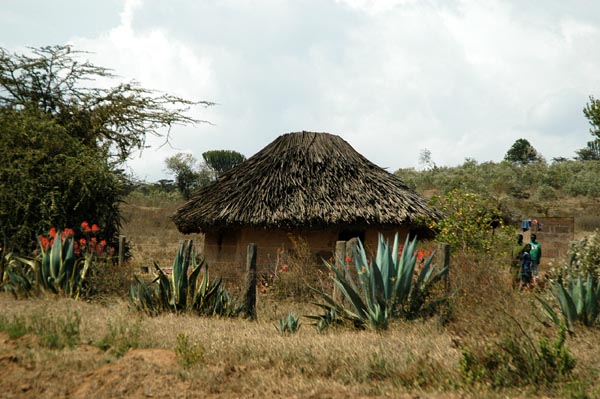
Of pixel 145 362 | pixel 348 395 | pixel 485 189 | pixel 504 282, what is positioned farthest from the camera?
pixel 485 189

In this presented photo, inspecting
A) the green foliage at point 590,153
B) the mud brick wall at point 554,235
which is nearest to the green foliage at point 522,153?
the green foliage at point 590,153

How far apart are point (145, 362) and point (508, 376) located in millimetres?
3490

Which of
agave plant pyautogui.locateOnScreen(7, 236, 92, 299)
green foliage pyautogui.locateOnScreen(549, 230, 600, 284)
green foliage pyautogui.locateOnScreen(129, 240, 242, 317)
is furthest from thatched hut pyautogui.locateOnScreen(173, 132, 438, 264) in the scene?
green foliage pyautogui.locateOnScreen(549, 230, 600, 284)

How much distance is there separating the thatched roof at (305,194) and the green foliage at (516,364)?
32.0 ft

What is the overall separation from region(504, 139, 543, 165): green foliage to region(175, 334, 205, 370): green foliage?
50.0 meters

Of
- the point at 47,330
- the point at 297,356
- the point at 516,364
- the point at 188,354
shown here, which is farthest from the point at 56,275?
the point at 516,364

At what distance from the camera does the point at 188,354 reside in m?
6.48

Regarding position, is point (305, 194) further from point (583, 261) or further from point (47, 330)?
point (47, 330)

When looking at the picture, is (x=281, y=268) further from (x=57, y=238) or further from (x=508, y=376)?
(x=508, y=376)

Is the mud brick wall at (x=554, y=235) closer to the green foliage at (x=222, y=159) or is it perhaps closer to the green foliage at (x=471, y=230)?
the green foliage at (x=471, y=230)

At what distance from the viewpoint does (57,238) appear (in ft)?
37.1

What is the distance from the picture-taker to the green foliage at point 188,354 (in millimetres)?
6414

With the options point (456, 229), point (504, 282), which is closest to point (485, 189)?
point (456, 229)

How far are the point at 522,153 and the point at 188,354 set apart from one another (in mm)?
53679
